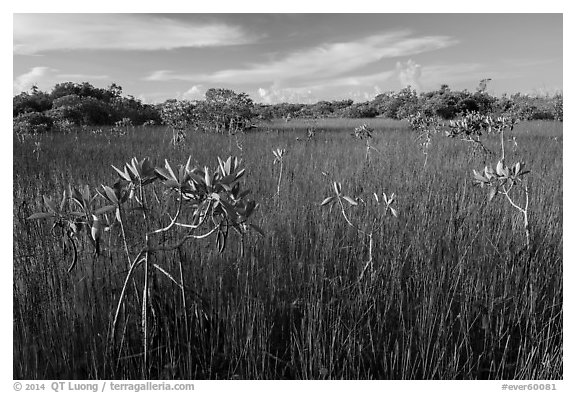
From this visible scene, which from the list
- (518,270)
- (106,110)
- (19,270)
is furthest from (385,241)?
(106,110)

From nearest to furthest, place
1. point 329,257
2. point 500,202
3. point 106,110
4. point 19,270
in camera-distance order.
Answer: point 19,270, point 329,257, point 500,202, point 106,110

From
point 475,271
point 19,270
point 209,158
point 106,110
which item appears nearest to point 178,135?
point 209,158

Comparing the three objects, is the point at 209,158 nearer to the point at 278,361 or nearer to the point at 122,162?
the point at 122,162

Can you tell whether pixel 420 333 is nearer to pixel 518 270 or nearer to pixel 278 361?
pixel 278 361

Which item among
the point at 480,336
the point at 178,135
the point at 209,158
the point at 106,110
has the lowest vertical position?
the point at 480,336

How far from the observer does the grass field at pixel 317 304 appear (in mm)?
1923

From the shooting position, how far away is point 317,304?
1978mm

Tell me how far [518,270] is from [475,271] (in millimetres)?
273

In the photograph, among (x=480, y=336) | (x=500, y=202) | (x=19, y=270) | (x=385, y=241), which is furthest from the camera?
(x=500, y=202)

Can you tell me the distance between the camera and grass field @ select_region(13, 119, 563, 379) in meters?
1.92

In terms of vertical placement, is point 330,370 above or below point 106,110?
below

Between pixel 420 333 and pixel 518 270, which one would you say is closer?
pixel 420 333

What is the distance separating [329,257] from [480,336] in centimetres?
101

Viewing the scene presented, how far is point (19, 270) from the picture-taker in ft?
7.86
